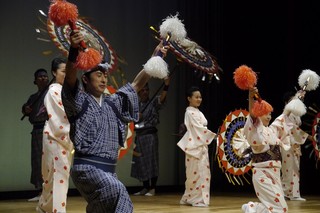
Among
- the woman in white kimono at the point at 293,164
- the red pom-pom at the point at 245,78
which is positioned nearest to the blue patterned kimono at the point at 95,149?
the red pom-pom at the point at 245,78

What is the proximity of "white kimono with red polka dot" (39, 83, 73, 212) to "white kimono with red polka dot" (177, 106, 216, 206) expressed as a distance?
105 inches

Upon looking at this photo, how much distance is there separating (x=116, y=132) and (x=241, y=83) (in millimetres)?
1607

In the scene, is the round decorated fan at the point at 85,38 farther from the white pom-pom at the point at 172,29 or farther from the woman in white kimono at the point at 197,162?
the woman in white kimono at the point at 197,162

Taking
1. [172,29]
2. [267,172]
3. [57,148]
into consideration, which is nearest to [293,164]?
[267,172]

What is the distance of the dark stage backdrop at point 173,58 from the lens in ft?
27.0

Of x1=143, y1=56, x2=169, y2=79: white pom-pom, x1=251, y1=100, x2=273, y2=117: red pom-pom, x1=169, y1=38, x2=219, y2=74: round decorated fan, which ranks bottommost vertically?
x1=251, y1=100, x2=273, y2=117: red pom-pom

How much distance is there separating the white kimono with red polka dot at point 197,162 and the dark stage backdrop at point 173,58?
201 cm

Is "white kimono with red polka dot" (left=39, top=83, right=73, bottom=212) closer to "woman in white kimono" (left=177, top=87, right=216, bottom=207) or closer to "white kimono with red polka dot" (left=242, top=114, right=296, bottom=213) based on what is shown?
"white kimono with red polka dot" (left=242, top=114, right=296, bottom=213)

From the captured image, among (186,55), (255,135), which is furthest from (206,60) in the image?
(255,135)

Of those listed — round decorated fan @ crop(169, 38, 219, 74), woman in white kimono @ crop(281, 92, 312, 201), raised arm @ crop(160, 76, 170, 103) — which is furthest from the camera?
woman in white kimono @ crop(281, 92, 312, 201)

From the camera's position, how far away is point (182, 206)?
7387 millimetres

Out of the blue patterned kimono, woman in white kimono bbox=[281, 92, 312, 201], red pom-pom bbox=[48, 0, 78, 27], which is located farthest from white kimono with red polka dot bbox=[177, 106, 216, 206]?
red pom-pom bbox=[48, 0, 78, 27]

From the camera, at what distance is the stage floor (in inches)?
264

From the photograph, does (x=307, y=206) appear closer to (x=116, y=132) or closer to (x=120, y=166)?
(x=120, y=166)
